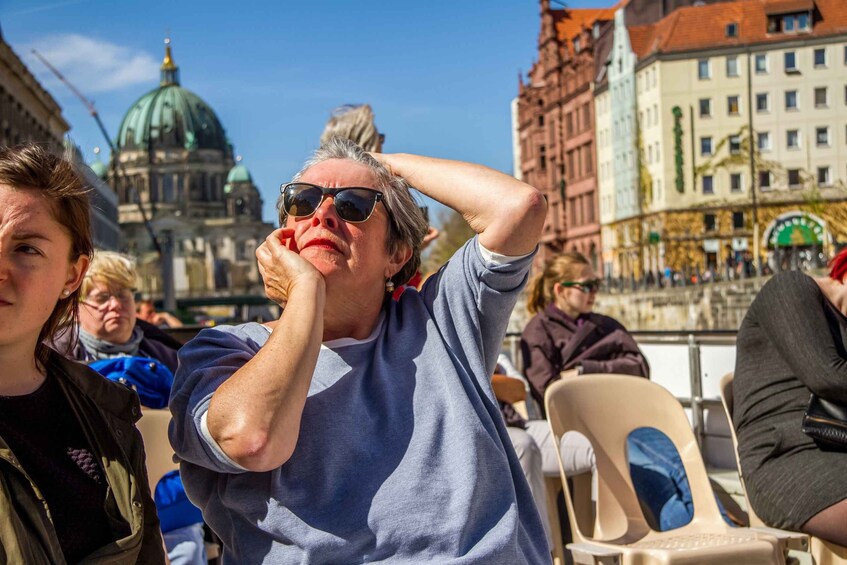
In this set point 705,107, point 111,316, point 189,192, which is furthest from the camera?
point 189,192

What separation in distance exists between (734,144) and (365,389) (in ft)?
192

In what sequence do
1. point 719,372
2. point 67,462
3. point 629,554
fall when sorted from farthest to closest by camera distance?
point 719,372 < point 629,554 < point 67,462

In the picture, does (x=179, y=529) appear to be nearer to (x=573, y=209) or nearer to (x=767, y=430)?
(x=767, y=430)

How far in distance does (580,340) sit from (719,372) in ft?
5.15

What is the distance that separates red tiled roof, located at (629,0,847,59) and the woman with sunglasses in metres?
59.3

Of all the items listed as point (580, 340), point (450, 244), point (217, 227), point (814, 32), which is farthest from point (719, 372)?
point (217, 227)

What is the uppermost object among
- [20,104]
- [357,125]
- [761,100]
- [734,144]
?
[20,104]

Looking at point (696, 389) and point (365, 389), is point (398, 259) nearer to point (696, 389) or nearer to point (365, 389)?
point (365, 389)

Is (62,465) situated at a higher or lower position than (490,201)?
lower

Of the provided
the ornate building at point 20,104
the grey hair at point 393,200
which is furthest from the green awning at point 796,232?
the grey hair at point 393,200

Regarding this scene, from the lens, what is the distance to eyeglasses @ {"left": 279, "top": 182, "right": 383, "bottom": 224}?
2.36 meters

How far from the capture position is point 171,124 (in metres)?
132

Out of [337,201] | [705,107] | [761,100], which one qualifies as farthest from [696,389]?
[761,100]

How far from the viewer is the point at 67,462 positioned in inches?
79.4
